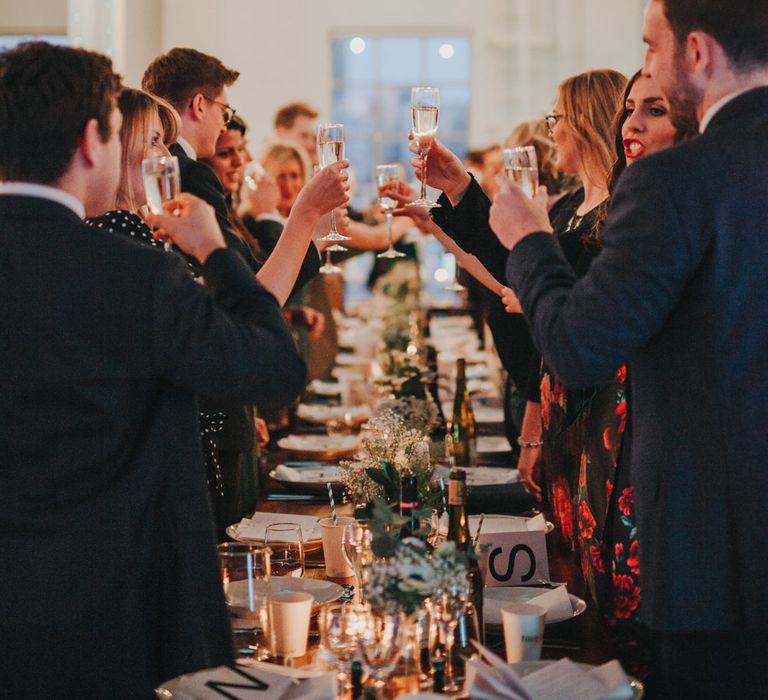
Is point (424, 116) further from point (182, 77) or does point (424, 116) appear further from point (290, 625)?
point (290, 625)

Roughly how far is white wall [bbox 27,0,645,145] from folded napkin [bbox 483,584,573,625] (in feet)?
33.2

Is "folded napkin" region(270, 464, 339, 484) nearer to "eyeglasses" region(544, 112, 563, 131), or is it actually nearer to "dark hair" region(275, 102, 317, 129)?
"eyeglasses" region(544, 112, 563, 131)

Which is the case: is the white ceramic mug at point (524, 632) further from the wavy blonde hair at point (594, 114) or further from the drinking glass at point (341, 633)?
the wavy blonde hair at point (594, 114)

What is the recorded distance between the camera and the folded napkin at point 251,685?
4.73 feet

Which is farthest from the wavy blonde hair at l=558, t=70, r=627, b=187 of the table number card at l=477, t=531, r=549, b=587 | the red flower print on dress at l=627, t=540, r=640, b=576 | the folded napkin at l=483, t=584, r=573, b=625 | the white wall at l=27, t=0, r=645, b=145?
the white wall at l=27, t=0, r=645, b=145

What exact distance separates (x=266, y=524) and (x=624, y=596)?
786mm

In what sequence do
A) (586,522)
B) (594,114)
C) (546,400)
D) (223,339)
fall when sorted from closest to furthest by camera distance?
1. (223,339)
2. (586,522)
3. (546,400)
4. (594,114)

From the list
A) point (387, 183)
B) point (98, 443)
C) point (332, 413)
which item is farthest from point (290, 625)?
point (332, 413)

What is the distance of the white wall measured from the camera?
1179 cm

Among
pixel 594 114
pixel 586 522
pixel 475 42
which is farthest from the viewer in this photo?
pixel 475 42

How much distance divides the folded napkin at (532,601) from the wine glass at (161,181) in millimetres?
837

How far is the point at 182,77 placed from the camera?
2.89 metres

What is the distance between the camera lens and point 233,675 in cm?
148

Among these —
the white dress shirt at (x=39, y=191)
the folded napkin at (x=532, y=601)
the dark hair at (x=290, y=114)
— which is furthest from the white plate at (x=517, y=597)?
the dark hair at (x=290, y=114)
